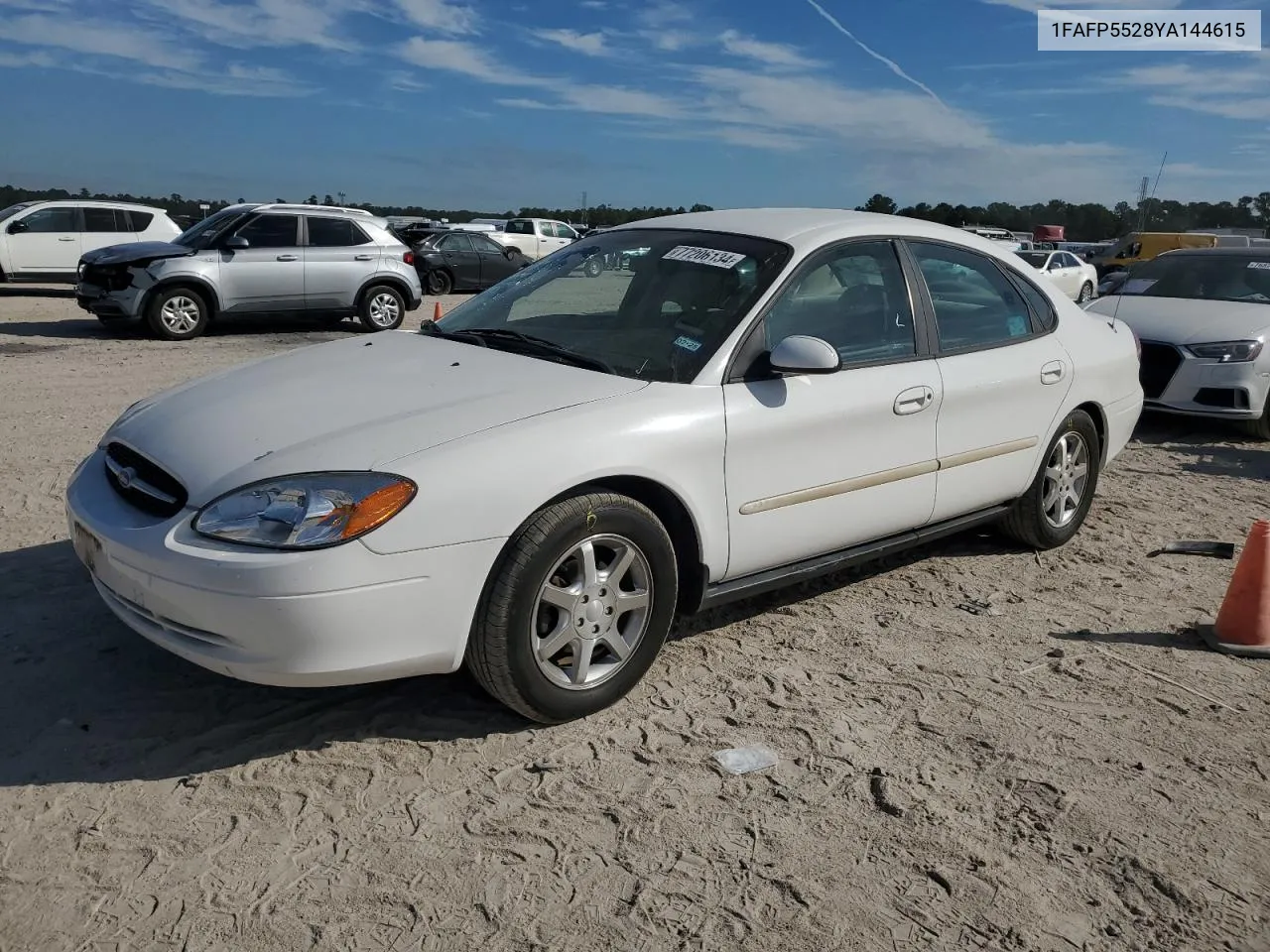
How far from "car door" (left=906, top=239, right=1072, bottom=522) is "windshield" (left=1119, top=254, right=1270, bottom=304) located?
17.2 feet

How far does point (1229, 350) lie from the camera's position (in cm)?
842

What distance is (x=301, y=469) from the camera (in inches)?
124

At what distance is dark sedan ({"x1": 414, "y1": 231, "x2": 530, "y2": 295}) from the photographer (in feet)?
78.2

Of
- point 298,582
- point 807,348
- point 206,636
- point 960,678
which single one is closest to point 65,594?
point 206,636

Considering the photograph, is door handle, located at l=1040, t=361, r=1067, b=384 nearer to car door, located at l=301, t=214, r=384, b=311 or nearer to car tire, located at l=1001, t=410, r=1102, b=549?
car tire, located at l=1001, t=410, r=1102, b=549

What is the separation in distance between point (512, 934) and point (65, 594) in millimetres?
2833

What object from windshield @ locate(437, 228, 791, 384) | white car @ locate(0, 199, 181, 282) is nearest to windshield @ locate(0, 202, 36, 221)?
white car @ locate(0, 199, 181, 282)

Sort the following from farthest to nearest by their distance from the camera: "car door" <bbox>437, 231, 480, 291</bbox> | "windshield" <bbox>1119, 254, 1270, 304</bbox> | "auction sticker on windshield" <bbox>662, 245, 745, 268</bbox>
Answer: "car door" <bbox>437, 231, 480, 291</bbox> < "windshield" <bbox>1119, 254, 1270, 304</bbox> < "auction sticker on windshield" <bbox>662, 245, 745, 268</bbox>

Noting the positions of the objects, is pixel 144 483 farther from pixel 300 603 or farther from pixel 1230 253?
pixel 1230 253

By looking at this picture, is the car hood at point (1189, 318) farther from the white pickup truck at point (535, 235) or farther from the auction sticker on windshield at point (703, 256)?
the white pickup truck at point (535, 235)

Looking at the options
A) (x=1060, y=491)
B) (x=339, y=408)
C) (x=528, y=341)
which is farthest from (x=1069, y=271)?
(x=339, y=408)

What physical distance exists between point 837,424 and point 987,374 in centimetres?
104

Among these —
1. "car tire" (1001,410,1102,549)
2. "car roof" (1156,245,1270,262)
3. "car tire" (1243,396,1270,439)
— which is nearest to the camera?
"car tire" (1001,410,1102,549)

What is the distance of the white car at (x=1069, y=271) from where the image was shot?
25359 millimetres
